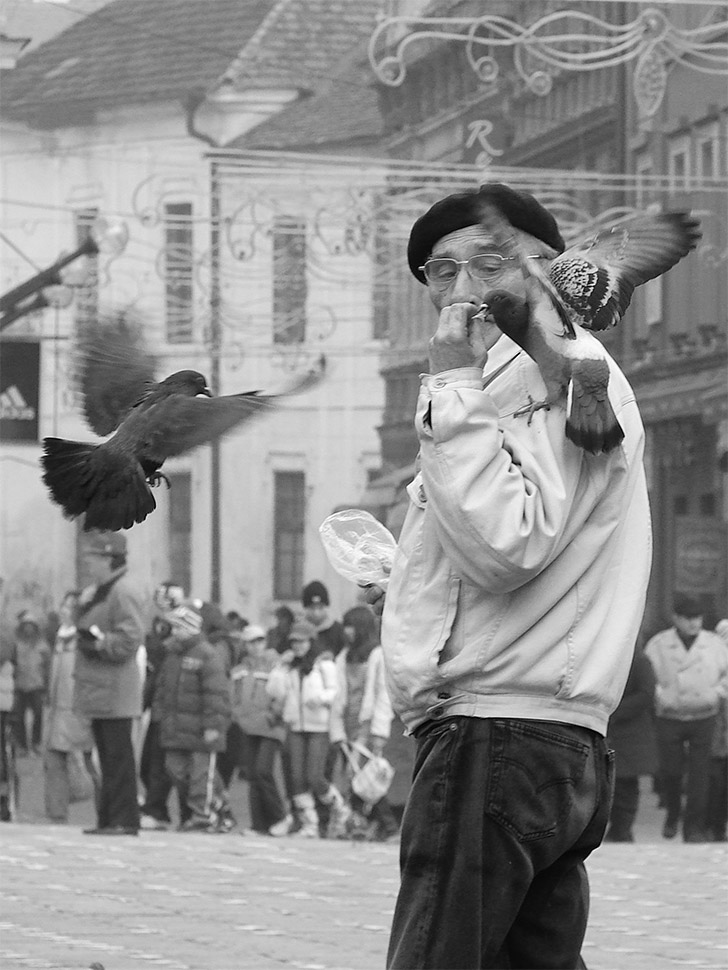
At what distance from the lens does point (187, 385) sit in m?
4.64

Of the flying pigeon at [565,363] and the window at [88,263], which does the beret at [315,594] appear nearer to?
the window at [88,263]

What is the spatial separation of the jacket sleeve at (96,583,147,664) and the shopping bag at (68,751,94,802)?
1.71 m

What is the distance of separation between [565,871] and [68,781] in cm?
1113

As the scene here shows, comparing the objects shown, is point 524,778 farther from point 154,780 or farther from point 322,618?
point 322,618

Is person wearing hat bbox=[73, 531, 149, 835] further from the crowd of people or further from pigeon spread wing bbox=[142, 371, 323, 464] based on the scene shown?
pigeon spread wing bbox=[142, 371, 323, 464]

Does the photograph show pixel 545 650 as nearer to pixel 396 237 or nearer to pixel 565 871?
pixel 565 871

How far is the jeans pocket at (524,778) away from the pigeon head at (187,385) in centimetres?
145

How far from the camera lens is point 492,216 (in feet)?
11.7

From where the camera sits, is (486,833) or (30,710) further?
(30,710)

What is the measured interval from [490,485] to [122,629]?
962 cm

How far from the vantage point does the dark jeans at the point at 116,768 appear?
1262 cm

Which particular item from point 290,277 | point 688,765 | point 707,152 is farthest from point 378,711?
point 707,152

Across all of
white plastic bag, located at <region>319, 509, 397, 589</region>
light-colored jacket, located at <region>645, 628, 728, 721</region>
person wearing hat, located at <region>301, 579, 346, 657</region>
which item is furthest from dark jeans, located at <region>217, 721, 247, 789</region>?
white plastic bag, located at <region>319, 509, 397, 589</region>

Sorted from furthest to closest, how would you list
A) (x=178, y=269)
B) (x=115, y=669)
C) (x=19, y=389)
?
(x=178, y=269)
(x=19, y=389)
(x=115, y=669)
